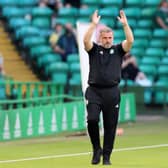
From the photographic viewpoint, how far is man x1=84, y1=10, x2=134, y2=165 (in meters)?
12.0

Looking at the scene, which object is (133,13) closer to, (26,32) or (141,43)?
(141,43)

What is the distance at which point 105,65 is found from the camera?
1211 centimetres

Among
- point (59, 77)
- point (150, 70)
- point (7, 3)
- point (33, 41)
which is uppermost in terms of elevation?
point (7, 3)

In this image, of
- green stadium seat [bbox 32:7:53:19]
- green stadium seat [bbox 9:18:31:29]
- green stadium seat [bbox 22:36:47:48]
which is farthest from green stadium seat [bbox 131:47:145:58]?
green stadium seat [bbox 9:18:31:29]

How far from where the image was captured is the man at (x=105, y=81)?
39.5ft

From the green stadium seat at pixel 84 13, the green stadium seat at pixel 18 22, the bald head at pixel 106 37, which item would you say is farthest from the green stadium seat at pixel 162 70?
the bald head at pixel 106 37

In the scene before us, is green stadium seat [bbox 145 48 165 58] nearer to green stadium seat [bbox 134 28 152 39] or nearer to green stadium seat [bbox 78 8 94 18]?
green stadium seat [bbox 134 28 152 39]

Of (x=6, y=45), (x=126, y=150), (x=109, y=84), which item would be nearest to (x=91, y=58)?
(x=109, y=84)

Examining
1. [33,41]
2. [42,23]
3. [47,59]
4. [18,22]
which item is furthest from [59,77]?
[42,23]

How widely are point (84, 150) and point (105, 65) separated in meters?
3.06

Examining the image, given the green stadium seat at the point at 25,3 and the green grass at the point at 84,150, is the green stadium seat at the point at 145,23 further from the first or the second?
the green grass at the point at 84,150

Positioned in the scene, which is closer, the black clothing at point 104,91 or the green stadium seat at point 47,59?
the black clothing at point 104,91

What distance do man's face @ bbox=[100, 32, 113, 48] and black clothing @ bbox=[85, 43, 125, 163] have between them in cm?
8

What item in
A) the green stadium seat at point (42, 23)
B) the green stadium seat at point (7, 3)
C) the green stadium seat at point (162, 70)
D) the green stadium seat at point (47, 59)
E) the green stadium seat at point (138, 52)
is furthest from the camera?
the green stadium seat at point (7, 3)
